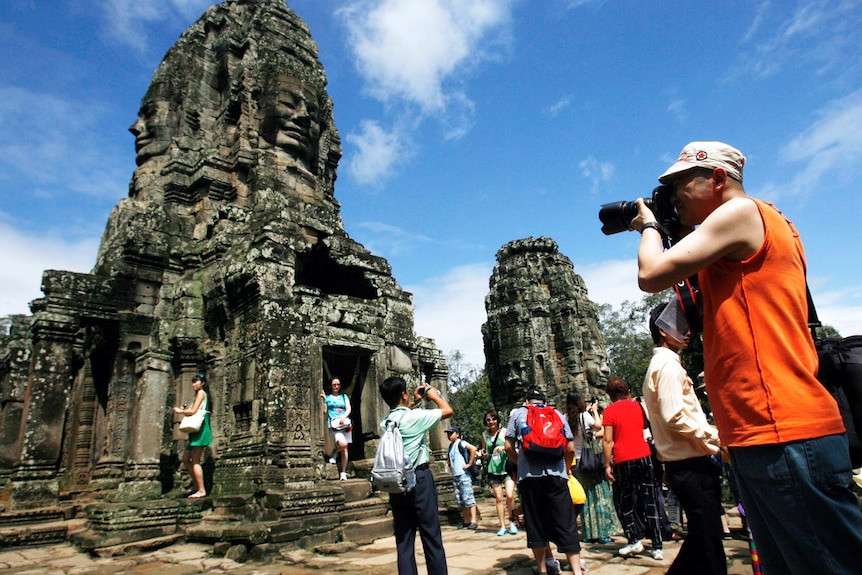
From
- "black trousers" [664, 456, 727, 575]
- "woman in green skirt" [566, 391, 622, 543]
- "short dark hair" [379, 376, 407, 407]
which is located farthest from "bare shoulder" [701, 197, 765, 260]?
"woman in green skirt" [566, 391, 622, 543]

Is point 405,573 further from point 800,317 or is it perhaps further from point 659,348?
point 800,317

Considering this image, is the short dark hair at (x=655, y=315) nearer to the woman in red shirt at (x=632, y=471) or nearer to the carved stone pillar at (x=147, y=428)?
the woman in red shirt at (x=632, y=471)

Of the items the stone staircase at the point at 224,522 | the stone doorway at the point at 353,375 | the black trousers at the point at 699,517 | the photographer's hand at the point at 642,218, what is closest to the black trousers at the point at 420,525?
the black trousers at the point at 699,517

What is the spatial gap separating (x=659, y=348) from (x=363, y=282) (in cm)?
630

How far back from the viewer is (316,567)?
17.6 feet

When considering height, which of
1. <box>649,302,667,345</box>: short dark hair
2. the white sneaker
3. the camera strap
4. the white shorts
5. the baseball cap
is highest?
the baseball cap

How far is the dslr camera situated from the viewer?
6.61 ft

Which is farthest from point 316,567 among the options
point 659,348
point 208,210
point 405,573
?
point 208,210

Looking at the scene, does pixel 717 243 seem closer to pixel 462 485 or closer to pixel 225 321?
pixel 462 485

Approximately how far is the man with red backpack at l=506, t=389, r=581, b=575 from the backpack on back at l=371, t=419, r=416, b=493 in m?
1.30

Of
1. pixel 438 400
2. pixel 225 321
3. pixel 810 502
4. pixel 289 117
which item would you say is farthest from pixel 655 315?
pixel 289 117

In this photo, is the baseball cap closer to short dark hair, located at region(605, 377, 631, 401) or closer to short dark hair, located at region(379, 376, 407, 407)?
short dark hair, located at region(379, 376, 407, 407)

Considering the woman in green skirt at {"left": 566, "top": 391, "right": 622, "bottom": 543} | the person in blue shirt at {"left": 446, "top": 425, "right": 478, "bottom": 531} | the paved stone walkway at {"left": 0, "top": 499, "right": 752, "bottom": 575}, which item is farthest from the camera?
the person in blue shirt at {"left": 446, "top": 425, "right": 478, "bottom": 531}

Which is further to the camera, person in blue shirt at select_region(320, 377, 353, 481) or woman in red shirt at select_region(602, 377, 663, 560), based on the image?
person in blue shirt at select_region(320, 377, 353, 481)
